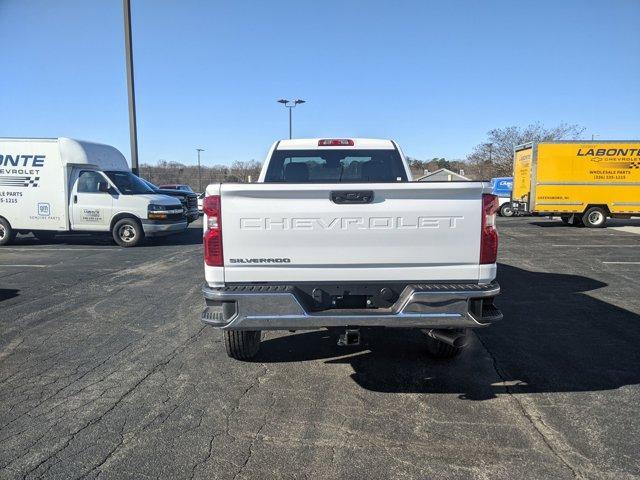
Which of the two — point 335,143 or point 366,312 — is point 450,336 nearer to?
point 366,312

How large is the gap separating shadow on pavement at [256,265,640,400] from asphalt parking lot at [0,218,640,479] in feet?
0.07

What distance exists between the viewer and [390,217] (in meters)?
3.44

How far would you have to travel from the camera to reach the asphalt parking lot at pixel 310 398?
2.88 metres

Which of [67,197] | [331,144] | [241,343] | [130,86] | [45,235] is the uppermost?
[130,86]

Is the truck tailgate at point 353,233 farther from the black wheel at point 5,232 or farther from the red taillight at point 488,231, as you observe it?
the black wheel at point 5,232

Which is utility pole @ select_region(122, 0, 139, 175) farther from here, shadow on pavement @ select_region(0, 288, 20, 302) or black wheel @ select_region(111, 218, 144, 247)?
shadow on pavement @ select_region(0, 288, 20, 302)

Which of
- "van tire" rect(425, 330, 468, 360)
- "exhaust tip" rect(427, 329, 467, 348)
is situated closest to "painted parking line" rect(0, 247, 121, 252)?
"van tire" rect(425, 330, 468, 360)

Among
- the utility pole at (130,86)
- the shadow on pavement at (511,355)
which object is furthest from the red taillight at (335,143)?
the utility pole at (130,86)

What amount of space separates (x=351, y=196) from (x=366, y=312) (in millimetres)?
853

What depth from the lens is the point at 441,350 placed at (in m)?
4.42

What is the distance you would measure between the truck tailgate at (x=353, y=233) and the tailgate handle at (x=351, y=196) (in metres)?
0.02

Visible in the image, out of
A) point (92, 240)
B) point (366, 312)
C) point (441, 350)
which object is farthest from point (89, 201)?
point (366, 312)

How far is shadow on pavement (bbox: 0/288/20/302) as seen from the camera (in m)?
7.11

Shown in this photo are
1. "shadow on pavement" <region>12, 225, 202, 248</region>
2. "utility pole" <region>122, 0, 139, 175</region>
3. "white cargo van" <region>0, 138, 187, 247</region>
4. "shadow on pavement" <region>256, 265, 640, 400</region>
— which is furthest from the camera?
"utility pole" <region>122, 0, 139, 175</region>
